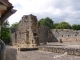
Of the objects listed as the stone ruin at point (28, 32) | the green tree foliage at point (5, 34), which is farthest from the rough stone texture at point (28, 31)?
the green tree foliage at point (5, 34)

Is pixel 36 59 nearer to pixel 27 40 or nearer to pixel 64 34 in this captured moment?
pixel 27 40

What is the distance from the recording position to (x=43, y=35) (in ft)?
113

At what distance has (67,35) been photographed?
3281 cm

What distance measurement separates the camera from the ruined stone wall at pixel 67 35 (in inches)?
1240

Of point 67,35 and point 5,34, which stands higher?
point 5,34

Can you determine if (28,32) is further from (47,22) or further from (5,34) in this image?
(47,22)

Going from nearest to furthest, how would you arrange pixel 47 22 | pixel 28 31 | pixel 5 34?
pixel 28 31 → pixel 5 34 → pixel 47 22

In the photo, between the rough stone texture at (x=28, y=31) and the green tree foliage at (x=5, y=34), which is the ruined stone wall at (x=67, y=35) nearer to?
the green tree foliage at (x=5, y=34)

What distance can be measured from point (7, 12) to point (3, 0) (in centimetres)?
50

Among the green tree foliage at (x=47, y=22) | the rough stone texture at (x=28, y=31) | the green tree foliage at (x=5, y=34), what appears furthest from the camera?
the green tree foliage at (x=47, y=22)

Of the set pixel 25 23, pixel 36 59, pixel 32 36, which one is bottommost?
pixel 36 59

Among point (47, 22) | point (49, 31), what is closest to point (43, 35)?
point (49, 31)

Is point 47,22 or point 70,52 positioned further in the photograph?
point 47,22

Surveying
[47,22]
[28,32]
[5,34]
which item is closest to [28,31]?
[28,32]
